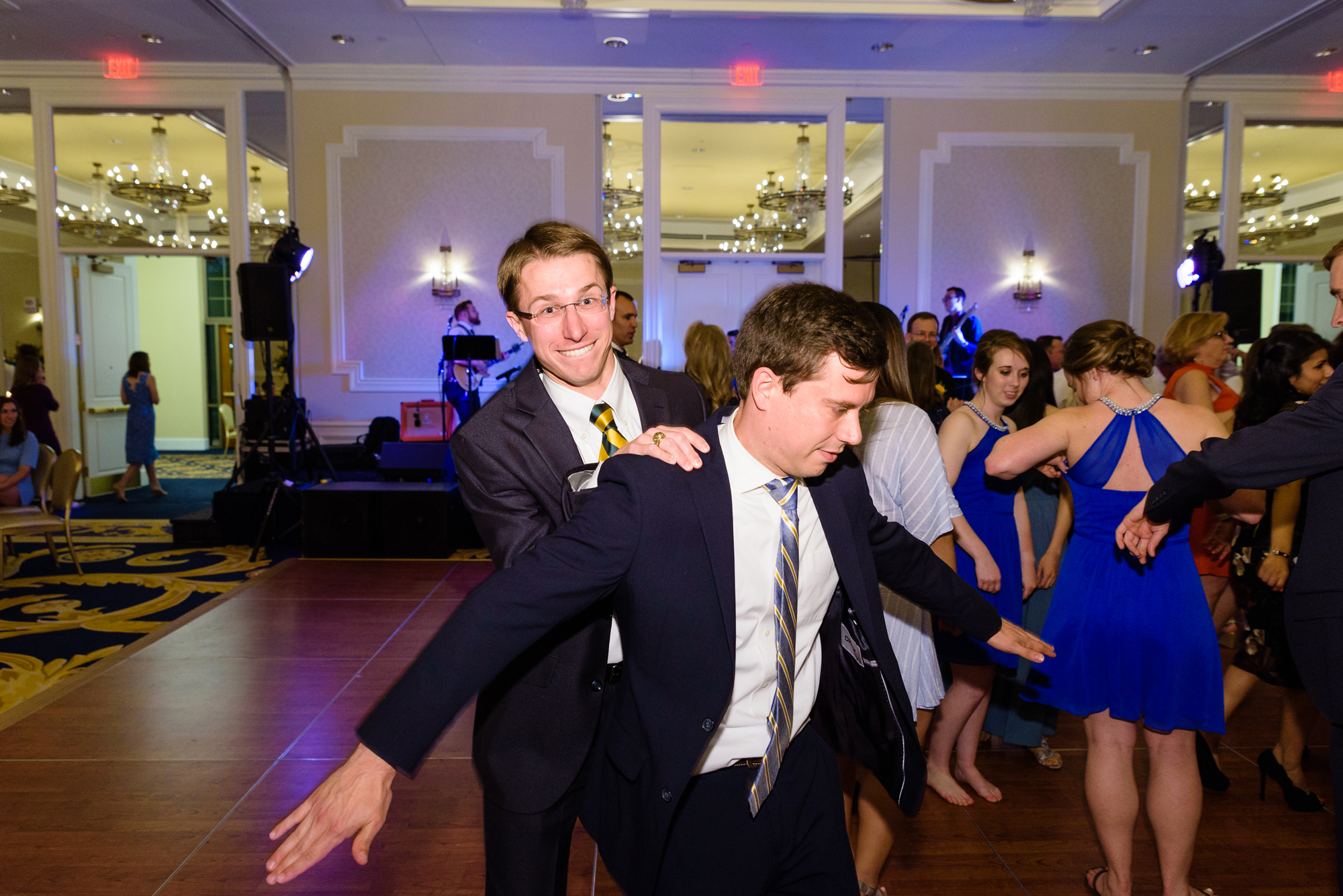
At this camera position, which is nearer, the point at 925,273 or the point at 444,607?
the point at 444,607

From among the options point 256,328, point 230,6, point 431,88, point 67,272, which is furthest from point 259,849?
point 67,272

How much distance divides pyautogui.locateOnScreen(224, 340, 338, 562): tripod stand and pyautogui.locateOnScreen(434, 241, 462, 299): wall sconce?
1.80 m

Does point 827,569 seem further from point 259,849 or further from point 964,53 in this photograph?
point 964,53

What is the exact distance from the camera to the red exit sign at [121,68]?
8.23 m

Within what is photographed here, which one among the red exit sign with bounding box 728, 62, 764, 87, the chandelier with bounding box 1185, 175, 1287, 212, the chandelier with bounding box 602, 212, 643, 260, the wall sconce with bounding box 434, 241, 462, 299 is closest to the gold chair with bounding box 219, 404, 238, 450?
the wall sconce with bounding box 434, 241, 462, 299

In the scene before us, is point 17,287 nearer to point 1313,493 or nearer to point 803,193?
point 803,193

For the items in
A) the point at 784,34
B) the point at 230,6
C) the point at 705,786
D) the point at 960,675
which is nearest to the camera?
the point at 705,786

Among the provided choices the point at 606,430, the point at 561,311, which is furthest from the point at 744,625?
the point at 561,311

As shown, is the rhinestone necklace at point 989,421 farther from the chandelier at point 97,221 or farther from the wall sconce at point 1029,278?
the chandelier at point 97,221

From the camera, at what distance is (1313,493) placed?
1720 millimetres

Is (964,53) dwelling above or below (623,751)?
above

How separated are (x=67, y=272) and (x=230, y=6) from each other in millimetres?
3710

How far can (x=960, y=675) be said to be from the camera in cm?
286

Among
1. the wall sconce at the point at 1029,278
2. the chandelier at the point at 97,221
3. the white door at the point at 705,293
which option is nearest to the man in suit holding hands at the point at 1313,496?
the wall sconce at the point at 1029,278
